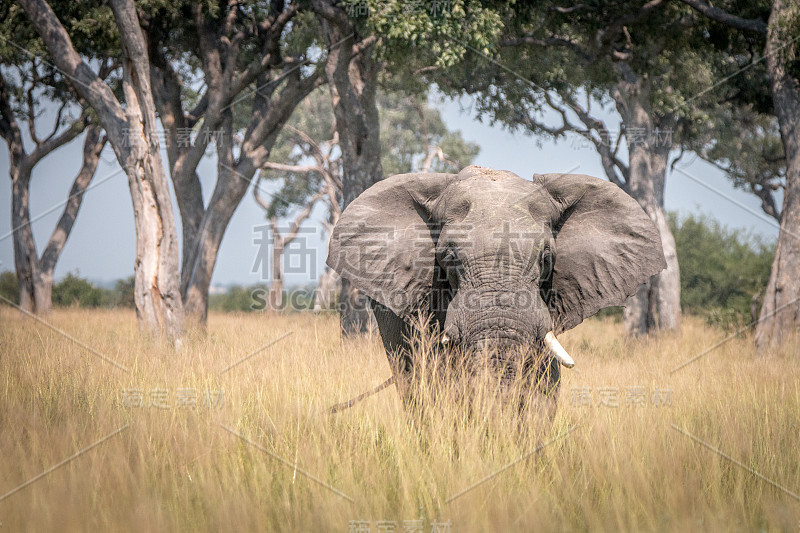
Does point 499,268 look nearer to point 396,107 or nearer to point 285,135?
point 285,135

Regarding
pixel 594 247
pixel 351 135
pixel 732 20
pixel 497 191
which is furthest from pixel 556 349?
pixel 732 20

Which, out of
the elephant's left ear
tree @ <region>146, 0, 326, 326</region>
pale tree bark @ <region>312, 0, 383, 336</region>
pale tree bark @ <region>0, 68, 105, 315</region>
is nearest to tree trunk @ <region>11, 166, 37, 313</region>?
pale tree bark @ <region>0, 68, 105, 315</region>

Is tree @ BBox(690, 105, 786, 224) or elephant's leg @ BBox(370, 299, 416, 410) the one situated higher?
tree @ BBox(690, 105, 786, 224)

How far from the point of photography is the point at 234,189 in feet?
45.1

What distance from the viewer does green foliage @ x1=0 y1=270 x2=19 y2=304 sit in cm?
2456

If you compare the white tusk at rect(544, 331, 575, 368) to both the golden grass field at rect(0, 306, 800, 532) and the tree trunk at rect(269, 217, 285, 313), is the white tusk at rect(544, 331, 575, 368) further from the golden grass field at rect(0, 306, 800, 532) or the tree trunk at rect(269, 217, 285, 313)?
the tree trunk at rect(269, 217, 285, 313)

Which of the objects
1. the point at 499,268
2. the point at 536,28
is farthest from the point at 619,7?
the point at 499,268

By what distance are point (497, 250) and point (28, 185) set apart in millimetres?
17013

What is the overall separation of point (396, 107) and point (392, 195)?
29.8 meters

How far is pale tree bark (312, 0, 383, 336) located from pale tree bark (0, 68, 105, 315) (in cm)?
880

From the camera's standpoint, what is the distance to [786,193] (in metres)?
9.62

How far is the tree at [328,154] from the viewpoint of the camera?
82.5 feet

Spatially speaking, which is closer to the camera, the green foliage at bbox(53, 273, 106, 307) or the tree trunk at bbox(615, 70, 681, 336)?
the tree trunk at bbox(615, 70, 681, 336)

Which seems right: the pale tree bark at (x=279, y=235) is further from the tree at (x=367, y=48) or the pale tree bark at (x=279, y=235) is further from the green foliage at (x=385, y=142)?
the tree at (x=367, y=48)
